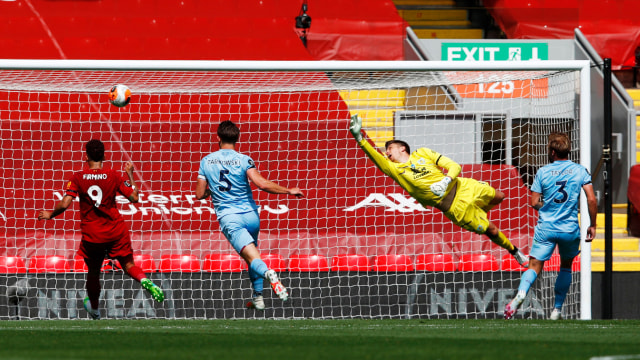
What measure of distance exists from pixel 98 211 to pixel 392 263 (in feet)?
10.8

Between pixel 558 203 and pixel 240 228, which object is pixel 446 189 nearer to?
pixel 558 203

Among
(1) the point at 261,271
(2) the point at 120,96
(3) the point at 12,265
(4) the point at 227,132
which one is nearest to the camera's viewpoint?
(1) the point at 261,271

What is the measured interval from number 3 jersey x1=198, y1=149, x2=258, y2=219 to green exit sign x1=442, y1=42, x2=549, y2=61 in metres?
5.92

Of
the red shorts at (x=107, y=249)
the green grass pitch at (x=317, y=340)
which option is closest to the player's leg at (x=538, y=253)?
the green grass pitch at (x=317, y=340)

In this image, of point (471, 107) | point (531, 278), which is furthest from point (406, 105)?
point (531, 278)

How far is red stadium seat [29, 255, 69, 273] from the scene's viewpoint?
9312mm

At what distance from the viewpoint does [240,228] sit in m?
7.39

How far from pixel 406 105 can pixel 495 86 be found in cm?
152

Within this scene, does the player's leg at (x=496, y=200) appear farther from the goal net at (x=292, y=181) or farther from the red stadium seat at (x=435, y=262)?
the red stadium seat at (x=435, y=262)

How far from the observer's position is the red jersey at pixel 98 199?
25.2ft

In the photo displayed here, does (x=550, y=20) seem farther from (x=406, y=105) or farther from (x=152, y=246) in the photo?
(x=152, y=246)

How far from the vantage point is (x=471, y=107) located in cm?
1157

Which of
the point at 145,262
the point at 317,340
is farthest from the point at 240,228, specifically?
the point at 145,262

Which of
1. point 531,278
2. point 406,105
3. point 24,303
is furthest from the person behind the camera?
point 406,105
